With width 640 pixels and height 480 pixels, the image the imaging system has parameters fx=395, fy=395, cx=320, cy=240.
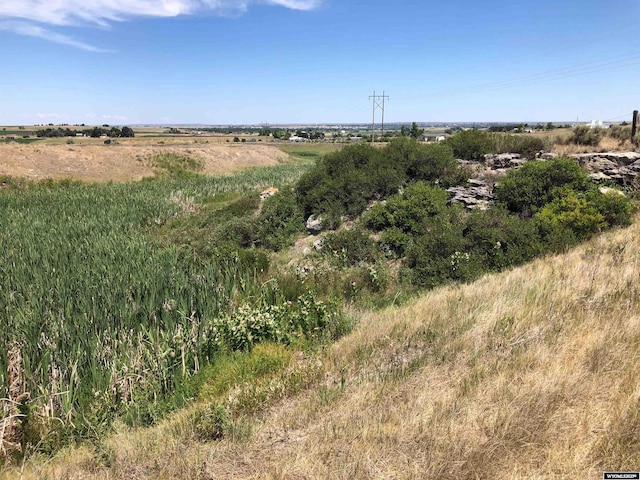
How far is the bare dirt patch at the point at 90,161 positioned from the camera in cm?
3406

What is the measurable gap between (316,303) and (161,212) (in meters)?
15.1

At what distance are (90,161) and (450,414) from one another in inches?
1761

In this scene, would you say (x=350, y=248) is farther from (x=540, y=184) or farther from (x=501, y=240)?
(x=540, y=184)

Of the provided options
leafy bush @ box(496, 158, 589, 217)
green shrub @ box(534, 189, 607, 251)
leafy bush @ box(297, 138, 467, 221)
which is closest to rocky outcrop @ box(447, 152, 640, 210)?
leafy bush @ box(496, 158, 589, 217)

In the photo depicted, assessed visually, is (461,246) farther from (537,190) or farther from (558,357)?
(558,357)

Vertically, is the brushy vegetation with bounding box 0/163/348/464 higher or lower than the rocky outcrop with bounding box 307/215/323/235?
lower

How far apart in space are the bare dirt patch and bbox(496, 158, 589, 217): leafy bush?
35.9m

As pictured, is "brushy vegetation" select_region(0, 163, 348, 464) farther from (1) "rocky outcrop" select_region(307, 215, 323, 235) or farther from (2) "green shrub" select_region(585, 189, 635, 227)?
(2) "green shrub" select_region(585, 189, 635, 227)

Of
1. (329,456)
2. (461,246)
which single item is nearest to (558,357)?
(329,456)

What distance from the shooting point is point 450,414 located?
3375 millimetres

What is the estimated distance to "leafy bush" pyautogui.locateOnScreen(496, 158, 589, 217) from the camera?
36.6 feet

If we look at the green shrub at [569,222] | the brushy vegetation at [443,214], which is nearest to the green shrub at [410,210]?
the brushy vegetation at [443,214]

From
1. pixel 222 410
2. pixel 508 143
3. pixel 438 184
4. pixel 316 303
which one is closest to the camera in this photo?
pixel 222 410

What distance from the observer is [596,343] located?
13.6ft
